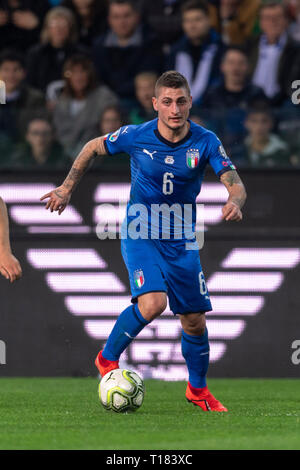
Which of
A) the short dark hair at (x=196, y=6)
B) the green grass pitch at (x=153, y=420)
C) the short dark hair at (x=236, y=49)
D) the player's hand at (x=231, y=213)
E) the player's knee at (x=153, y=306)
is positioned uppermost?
the short dark hair at (x=196, y=6)

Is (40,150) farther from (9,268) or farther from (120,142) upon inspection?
(9,268)

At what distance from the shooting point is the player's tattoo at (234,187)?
668cm

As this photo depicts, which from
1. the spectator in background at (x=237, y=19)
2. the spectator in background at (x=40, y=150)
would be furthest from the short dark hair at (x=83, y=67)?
the spectator in background at (x=237, y=19)

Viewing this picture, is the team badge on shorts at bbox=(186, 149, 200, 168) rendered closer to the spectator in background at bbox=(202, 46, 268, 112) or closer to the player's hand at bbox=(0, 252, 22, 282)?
the player's hand at bbox=(0, 252, 22, 282)

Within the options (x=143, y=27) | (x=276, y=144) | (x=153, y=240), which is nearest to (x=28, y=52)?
(x=143, y=27)

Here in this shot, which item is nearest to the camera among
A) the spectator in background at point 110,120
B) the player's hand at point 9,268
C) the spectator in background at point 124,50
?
the player's hand at point 9,268

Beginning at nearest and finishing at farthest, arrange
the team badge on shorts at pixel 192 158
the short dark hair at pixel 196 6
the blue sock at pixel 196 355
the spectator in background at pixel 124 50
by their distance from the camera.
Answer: the team badge on shorts at pixel 192 158
the blue sock at pixel 196 355
the spectator in background at pixel 124 50
the short dark hair at pixel 196 6

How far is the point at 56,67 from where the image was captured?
40.4 feet

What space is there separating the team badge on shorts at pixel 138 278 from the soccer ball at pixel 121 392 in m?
0.60

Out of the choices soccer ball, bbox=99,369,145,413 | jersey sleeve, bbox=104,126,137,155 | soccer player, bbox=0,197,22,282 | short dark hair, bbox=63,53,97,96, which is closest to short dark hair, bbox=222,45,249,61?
short dark hair, bbox=63,53,97,96

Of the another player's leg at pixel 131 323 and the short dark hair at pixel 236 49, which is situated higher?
the short dark hair at pixel 236 49

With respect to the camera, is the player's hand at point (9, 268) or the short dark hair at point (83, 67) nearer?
the player's hand at point (9, 268)

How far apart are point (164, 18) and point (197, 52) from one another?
1.19m

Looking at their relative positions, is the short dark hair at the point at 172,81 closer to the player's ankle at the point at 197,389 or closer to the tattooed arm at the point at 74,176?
the tattooed arm at the point at 74,176
